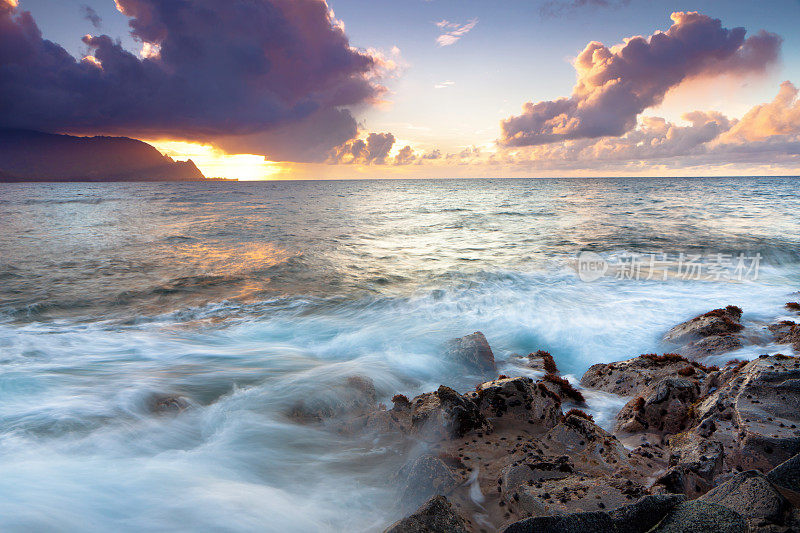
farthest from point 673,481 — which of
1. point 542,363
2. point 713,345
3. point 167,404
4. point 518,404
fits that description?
point 167,404

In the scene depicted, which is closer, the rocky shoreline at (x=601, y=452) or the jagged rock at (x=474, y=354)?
the rocky shoreline at (x=601, y=452)

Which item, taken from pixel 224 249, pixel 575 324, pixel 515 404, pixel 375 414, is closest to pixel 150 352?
pixel 375 414

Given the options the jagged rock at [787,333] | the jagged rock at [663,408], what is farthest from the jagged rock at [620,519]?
the jagged rock at [787,333]

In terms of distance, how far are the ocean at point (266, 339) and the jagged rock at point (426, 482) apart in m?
0.22

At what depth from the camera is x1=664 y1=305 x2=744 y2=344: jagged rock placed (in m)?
8.00

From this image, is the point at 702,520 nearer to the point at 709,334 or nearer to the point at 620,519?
the point at 620,519

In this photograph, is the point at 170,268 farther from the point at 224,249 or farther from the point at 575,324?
the point at 575,324

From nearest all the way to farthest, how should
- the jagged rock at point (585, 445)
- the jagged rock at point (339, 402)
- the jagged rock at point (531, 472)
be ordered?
the jagged rock at point (531, 472) < the jagged rock at point (585, 445) < the jagged rock at point (339, 402)

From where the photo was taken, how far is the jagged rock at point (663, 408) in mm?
4816

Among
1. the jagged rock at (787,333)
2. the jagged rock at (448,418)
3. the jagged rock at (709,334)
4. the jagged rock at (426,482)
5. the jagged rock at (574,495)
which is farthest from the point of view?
the jagged rock at (709,334)

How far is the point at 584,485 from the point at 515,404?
192 centimetres

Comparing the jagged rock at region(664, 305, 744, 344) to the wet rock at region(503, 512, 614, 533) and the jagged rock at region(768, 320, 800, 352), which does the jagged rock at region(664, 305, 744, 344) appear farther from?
the wet rock at region(503, 512, 614, 533)

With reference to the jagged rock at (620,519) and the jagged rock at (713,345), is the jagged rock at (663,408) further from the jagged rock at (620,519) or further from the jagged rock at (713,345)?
the jagged rock at (713,345)

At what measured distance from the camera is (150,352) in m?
8.22
